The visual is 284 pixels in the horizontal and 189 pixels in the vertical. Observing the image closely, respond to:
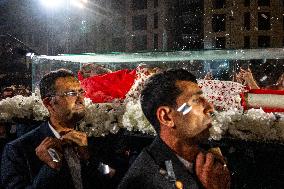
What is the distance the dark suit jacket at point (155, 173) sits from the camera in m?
2.20

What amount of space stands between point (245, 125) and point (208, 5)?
5282 cm

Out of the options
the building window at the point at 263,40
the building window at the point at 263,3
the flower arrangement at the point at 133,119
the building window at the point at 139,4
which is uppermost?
the building window at the point at 139,4

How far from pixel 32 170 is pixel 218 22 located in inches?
2118

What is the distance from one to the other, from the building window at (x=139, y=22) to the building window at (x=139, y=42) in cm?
145

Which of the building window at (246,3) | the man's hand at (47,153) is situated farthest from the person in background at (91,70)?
the building window at (246,3)

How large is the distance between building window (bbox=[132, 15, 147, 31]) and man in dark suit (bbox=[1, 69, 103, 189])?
5477 cm

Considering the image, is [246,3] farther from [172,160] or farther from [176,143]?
[172,160]

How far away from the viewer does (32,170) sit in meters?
3.23

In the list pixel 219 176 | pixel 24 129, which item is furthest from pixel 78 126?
pixel 219 176

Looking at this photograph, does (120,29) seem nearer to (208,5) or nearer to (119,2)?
(119,2)

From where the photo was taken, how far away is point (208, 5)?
53469 millimetres

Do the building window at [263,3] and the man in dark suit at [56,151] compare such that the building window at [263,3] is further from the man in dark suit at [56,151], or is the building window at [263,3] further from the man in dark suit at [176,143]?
the man in dark suit at [176,143]

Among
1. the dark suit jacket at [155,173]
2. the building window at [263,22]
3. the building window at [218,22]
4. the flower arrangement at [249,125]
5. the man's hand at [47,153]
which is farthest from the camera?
the building window at [218,22]

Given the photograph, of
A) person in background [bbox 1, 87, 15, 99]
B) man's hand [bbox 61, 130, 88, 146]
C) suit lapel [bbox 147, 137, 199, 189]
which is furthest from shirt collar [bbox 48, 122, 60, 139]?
person in background [bbox 1, 87, 15, 99]
